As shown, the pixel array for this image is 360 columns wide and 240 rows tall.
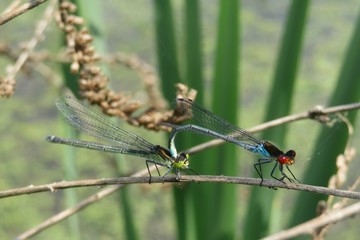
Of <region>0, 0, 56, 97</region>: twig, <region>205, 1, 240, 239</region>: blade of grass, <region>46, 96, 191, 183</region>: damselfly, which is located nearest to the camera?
<region>0, 0, 56, 97</region>: twig

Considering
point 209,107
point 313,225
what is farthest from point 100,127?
point 313,225

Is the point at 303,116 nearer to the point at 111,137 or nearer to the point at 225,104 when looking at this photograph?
the point at 225,104

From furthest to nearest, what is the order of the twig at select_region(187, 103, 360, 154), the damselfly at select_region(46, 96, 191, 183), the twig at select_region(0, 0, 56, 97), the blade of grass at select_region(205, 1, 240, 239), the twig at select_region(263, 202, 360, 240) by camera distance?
the blade of grass at select_region(205, 1, 240, 239)
the damselfly at select_region(46, 96, 191, 183)
the twig at select_region(187, 103, 360, 154)
the twig at select_region(0, 0, 56, 97)
the twig at select_region(263, 202, 360, 240)

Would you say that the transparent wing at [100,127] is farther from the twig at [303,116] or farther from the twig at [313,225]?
the twig at [313,225]

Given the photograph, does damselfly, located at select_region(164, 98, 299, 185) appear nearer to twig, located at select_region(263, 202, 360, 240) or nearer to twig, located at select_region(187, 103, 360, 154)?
twig, located at select_region(187, 103, 360, 154)

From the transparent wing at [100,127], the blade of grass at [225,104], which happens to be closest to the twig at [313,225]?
the transparent wing at [100,127]

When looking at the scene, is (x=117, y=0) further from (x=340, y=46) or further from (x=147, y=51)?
(x=340, y=46)

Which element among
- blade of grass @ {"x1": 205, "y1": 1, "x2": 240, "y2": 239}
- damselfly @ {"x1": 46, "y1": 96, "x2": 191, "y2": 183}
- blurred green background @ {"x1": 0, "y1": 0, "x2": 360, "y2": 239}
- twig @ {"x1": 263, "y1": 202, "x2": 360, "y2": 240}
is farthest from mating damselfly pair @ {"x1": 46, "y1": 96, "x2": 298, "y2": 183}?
twig @ {"x1": 263, "y1": 202, "x2": 360, "y2": 240}
